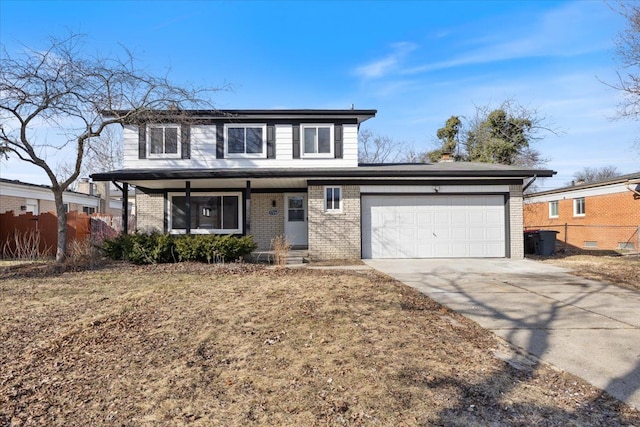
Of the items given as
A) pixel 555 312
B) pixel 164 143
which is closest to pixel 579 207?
pixel 555 312

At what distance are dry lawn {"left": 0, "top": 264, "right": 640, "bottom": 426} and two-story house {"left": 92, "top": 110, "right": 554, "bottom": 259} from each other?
259 inches

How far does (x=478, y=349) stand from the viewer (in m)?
4.40

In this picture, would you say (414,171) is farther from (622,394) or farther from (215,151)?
(622,394)

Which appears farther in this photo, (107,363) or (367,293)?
(367,293)

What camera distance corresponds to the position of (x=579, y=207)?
22.6 meters

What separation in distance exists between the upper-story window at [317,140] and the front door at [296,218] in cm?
202

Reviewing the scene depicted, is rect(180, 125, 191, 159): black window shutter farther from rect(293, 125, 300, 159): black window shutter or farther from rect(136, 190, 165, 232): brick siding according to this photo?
rect(293, 125, 300, 159): black window shutter

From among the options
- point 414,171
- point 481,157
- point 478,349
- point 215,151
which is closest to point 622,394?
point 478,349

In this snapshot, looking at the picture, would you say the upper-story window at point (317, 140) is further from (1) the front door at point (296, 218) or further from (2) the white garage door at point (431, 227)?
(2) the white garage door at point (431, 227)

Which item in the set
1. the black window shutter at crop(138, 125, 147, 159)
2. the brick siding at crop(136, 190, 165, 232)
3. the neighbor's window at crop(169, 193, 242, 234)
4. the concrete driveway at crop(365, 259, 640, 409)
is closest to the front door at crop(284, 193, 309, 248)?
the neighbor's window at crop(169, 193, 242, 234)

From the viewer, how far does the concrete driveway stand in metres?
3.99

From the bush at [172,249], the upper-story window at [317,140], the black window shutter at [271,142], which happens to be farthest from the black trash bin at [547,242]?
the bush at [172,249]

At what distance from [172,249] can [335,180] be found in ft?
18.0

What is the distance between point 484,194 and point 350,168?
15.3 ft
